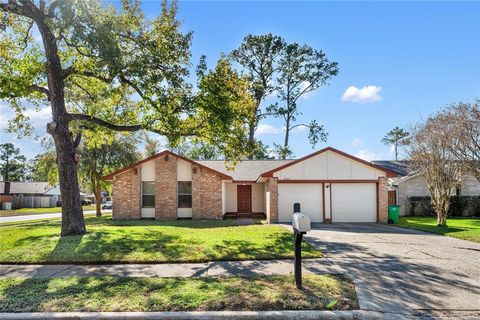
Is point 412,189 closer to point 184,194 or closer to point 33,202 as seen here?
point 184,194

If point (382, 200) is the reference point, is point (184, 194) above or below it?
above

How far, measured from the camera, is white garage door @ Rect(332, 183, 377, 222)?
1853 cm

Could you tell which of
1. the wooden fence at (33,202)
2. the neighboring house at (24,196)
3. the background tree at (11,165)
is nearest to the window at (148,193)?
the neighboring house at (24,196)

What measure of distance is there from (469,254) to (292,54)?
30031mm

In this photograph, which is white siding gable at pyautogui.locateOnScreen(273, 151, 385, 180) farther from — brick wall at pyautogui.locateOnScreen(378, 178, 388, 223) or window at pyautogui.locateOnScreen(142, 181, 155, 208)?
window at pyautogui.locateOnScreen(142, 181, 155, 208)

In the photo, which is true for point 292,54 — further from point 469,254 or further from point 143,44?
point 469,254

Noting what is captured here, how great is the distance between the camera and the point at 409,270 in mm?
7148

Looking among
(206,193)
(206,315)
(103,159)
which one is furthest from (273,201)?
(206,315)

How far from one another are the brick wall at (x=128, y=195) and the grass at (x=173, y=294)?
14.1 m

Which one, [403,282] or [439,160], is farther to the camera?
[439,160]

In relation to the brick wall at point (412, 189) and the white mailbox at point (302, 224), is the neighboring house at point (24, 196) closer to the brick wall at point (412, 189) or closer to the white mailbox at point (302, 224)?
the brick wall at point (412, 189)

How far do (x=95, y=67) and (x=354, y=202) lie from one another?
14.4 m

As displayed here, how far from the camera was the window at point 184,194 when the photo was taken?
2059cm

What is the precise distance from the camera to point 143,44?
11.9m
